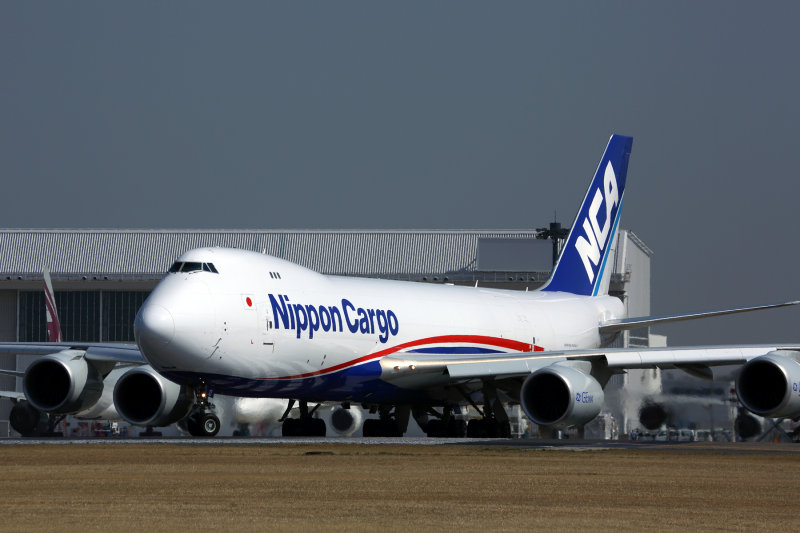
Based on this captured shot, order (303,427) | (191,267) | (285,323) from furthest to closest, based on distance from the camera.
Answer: (303,427)
(285,323)
(191,267)

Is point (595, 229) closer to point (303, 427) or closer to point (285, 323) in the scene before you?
point (303, 427)

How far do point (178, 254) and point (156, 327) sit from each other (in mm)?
40165

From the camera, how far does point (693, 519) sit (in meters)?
12.3

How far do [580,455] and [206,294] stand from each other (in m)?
8.63

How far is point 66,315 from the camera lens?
6550cm

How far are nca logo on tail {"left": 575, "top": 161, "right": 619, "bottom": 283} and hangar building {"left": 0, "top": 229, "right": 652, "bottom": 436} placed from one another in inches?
814

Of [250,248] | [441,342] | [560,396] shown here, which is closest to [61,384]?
[441,342]

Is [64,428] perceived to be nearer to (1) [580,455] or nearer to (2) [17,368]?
(2) [17,368]

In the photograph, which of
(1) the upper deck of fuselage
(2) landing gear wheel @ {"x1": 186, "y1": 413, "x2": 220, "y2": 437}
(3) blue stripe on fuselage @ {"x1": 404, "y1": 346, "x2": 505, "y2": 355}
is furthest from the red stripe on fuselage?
(2) landing gear wheel @ {"x1": 186, "y1": 413, "x2": 220, "y2": 437}

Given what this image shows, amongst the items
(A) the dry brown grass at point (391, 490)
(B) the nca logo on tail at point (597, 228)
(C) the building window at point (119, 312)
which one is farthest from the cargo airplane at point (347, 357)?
(C) the building window at point (119, 312)

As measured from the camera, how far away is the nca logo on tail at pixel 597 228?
40.9 meters

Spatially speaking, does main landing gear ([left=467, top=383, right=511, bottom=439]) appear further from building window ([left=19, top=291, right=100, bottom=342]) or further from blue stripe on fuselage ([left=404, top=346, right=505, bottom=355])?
building window ([left=19, top=291, right=100, bottom=342])

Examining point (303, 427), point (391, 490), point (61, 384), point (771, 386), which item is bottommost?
point (391, 490)

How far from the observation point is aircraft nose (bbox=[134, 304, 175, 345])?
2638 centimetres
